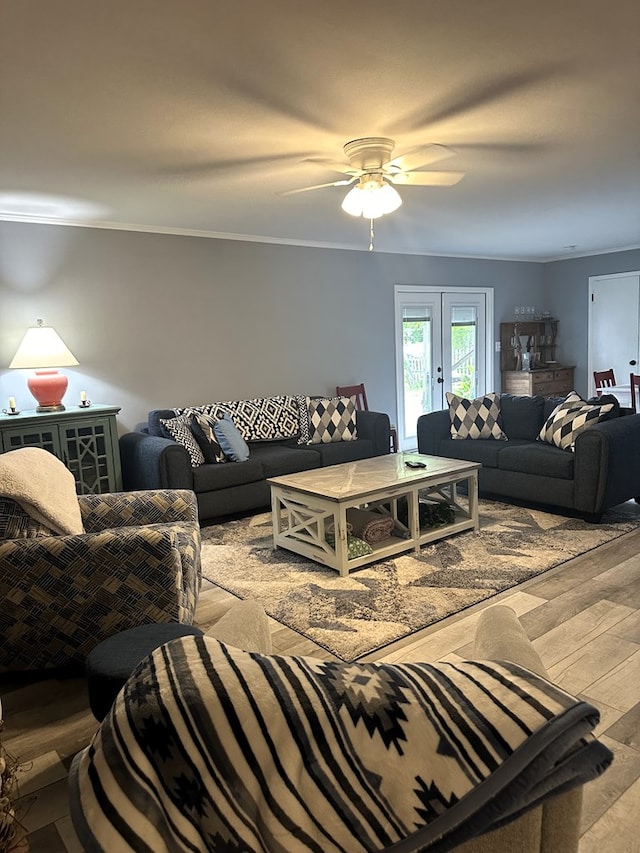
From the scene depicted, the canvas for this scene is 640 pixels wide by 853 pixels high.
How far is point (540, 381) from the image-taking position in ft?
27.6

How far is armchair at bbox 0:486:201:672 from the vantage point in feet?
8.05

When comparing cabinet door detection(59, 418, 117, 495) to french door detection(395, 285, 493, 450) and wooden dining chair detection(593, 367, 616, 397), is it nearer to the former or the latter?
french door detection(395, 285, 493, 450)

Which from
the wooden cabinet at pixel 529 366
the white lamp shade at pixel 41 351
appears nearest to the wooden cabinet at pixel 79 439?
the white lamp shade at pixel 41 351

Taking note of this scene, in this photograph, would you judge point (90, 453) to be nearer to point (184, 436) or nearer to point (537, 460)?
point (184, 436)

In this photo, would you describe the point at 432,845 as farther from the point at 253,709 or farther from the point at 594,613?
the point at 594,613

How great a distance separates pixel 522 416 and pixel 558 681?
3308 mm

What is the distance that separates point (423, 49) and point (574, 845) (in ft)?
7.59

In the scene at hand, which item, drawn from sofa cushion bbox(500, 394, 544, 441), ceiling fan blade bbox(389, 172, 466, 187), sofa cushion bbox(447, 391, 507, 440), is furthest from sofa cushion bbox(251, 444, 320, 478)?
ceiling fan blade bbox(389, 172, 466, 187)

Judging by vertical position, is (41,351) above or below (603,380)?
above

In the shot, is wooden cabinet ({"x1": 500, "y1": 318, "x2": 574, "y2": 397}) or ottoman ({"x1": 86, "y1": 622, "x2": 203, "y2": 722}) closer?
ottoman ({"x1": 86, "y1": 622, "x2": 203, "y2": 722})

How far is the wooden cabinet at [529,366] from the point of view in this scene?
8.43 m

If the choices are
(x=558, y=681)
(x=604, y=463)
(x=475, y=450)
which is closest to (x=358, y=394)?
(x=475, y=450)

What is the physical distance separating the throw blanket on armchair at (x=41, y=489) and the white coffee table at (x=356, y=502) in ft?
4.63

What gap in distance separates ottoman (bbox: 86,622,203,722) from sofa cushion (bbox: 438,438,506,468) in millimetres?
3529
